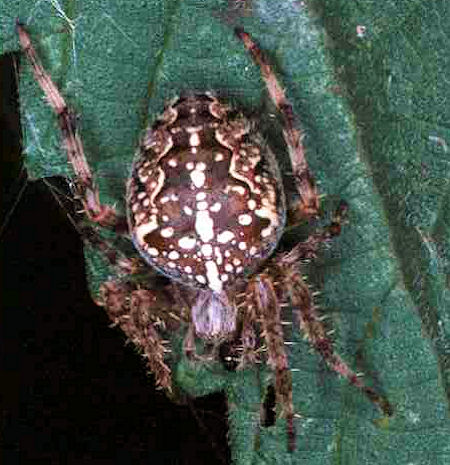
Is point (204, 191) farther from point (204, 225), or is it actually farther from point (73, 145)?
point (73, 145)

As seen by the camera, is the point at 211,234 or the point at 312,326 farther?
the point at 312,326

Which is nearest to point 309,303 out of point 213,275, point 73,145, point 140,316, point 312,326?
point 312,326

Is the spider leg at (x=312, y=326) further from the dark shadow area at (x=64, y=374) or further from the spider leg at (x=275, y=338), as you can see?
the dark shadow area at (x=64, y=374)

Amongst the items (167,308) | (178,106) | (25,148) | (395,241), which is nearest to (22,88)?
(25,148)

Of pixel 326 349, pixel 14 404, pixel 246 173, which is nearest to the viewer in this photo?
pixel 246 173

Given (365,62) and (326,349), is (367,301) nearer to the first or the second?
(326,349)

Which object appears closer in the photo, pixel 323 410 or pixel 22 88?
pixel 22 88
